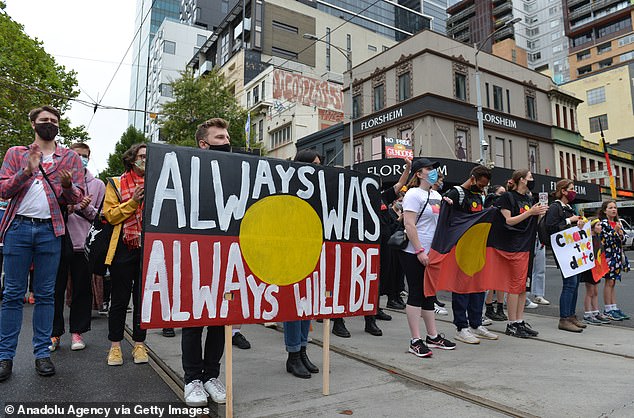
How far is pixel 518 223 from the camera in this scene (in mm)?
5109

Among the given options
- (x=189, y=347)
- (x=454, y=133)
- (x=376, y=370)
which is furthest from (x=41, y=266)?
(x=454, y=133)

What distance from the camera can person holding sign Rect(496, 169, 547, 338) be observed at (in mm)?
5000

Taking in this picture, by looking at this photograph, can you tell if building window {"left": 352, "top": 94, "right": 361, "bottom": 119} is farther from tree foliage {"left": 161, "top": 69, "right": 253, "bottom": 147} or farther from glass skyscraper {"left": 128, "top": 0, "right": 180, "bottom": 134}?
glass skyscraper {"left": 128, "top": 0, "right": 180, "bottom": 134}

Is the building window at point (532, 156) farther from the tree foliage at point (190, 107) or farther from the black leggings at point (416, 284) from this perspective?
the black leggings at point (416, 284)

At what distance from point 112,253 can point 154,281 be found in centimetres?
148

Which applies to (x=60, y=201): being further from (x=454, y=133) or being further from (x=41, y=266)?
(x=454, y=133)

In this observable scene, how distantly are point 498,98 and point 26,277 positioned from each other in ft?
96.9

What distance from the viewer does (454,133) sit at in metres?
25.2

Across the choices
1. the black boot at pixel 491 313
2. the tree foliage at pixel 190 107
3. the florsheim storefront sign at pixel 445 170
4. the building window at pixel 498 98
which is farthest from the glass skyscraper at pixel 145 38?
the black boot at pixel 491 313

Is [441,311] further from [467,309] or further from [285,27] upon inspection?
[285,27]

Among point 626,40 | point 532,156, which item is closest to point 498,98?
point 532,156

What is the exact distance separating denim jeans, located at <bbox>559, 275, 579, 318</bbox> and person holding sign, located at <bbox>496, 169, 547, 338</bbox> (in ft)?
2.32

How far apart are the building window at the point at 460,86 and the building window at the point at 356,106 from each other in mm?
6502

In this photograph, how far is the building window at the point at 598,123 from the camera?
46.7 meters
